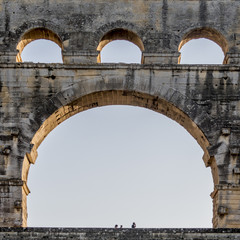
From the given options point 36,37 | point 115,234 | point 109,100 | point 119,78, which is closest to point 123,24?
point 119,78

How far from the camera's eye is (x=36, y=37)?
2681 centimetres

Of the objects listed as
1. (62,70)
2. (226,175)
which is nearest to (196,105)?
(226,175)

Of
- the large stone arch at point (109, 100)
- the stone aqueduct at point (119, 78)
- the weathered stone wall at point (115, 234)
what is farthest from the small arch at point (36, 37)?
the weathered stone wall at point (115, 234)

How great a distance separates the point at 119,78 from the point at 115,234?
763 cm

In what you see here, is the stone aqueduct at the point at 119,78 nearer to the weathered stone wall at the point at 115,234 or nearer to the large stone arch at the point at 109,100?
the large stone arch at the point at 109,100

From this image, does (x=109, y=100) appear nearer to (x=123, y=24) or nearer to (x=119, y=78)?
(x=119, y=78)

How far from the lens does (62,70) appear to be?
25.5m

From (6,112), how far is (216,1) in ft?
28.0

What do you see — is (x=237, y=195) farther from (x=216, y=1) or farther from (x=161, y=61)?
(x=216, y=1)

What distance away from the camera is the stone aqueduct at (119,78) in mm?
24531

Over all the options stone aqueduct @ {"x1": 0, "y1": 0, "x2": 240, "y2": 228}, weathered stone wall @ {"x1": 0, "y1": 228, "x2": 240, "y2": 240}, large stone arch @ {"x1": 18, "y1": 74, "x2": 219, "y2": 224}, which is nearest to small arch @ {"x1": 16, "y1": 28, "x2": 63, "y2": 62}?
stone aqueduct @ {"x1": 0, "y1": 0, "x2": 240, "y2": 228}

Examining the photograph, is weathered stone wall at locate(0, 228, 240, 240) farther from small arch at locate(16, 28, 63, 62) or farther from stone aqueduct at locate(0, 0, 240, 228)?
small arch at locate(16, 28, 63, 62)

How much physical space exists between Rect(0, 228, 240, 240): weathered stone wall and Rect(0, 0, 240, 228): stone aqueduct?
4176mm

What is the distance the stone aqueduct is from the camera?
24.5 m
